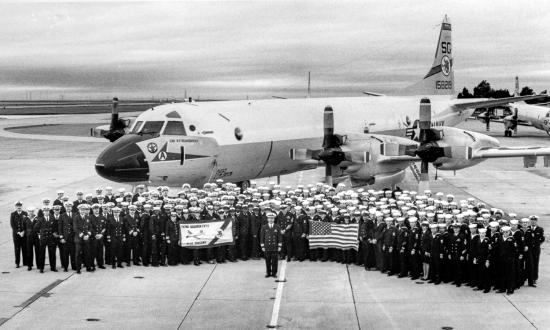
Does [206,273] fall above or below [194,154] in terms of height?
below

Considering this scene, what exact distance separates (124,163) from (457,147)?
12.6 m

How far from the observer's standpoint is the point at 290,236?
56.8 ft

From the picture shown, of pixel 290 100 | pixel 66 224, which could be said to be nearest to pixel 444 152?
pixel 290 100

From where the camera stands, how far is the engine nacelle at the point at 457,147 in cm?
2414

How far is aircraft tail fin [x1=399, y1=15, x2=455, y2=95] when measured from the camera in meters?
35.7

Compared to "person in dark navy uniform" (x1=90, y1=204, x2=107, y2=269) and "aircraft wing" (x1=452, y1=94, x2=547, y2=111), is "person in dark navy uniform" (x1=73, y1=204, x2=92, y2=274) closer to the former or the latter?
"person in dark navy uniform" (x1=90, y1=204, x2=107, y2=269)

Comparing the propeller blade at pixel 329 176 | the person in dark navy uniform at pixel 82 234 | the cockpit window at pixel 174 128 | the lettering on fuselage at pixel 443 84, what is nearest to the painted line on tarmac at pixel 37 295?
the person in dark navy uniform at pixel 82 234

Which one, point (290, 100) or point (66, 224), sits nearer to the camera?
point (66, 224)

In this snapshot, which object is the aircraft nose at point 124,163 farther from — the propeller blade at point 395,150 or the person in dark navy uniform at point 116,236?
the propeller blade at point 395,150

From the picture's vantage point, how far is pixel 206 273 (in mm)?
16156

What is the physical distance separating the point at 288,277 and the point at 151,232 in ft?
12.6

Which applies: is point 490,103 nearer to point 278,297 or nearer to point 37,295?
point 278,297

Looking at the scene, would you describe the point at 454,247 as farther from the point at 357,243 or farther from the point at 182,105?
the point at 182,105

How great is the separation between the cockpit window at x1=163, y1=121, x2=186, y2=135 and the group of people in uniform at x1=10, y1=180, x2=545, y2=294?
3457 mm
